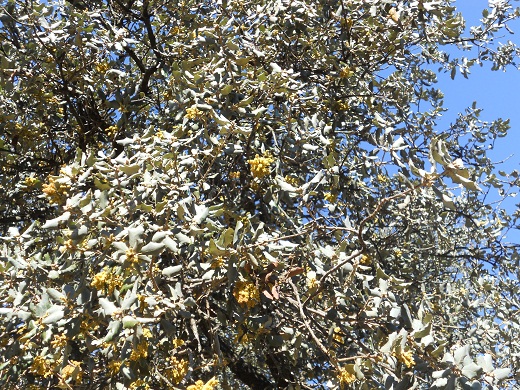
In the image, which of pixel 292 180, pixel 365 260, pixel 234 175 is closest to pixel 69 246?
pixel 234 175

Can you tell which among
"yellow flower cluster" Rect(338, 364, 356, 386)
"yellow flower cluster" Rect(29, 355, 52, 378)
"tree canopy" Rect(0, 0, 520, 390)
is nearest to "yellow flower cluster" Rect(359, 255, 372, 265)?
"tree canopy" Rect(0, 0, 520, 390)

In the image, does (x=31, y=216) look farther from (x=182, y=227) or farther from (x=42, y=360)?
(x=182, y=227)

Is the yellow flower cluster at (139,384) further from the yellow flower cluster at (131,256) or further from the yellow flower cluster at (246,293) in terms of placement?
the yellow flower cluster at (131,256)

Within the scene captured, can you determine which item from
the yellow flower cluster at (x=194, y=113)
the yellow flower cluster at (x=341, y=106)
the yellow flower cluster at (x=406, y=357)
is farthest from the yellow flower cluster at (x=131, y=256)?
the yellow flower cluster at (x=341, y=106)

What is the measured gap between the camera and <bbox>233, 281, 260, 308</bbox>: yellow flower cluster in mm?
2416

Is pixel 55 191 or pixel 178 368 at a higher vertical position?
pixel 55 191

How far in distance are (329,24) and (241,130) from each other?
1.68 metres

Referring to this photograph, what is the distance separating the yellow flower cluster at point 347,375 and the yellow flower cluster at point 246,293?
448 millimetres

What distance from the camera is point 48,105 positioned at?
4160 millimetres

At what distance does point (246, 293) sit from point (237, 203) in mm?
959

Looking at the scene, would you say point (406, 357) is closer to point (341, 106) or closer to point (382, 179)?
point (341, 106)

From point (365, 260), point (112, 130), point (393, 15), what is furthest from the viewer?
point (112, 130)

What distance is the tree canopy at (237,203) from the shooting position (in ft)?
7.80

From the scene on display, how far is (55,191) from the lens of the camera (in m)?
2.43
